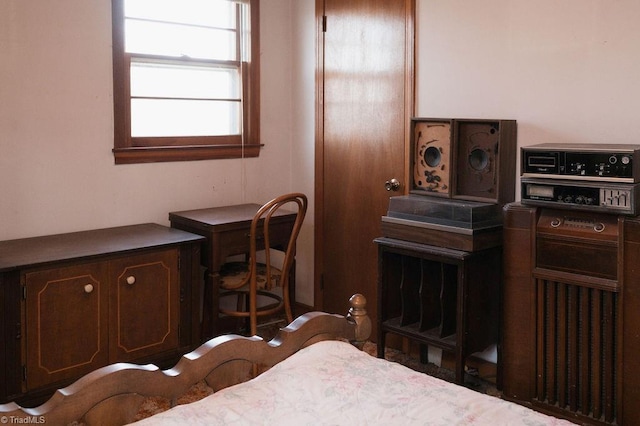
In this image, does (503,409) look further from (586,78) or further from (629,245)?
(586,78)

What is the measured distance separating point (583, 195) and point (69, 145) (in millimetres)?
2476

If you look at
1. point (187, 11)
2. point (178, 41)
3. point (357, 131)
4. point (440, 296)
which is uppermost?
point (187, 11)

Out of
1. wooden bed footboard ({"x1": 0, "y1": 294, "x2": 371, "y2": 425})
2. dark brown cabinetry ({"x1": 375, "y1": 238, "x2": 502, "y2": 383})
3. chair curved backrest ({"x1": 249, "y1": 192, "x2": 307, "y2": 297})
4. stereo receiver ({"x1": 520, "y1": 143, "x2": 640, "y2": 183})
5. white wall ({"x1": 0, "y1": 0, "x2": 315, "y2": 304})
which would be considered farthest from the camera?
chair curved backrest ({"x1": 249, "y1": 192, "x2": 307, "y2": 297})

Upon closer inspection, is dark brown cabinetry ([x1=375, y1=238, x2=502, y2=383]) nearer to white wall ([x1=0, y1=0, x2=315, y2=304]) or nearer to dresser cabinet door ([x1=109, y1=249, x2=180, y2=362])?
dresser cabinet door ([x1=109, y1=249, x2=180, y2=362])

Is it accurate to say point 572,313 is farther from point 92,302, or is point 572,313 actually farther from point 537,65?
point 92,302

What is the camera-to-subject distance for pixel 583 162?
269 cm

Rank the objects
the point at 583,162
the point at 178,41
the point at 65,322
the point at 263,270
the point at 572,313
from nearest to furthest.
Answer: the point at 583,162 → the point at 572,313 → the point at 65,322 → the point at 263,270 → the point at 178,41

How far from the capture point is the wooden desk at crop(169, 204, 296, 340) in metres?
3.61

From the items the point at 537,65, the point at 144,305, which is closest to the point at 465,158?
the point at 537,65

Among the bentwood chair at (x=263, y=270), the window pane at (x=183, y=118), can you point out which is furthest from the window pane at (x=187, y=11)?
the bentwood chair at (x=263, y=270)

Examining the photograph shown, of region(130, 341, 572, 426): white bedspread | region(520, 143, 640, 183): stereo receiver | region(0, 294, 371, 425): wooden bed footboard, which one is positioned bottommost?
region(130, 341, 572, 426): white bedspread

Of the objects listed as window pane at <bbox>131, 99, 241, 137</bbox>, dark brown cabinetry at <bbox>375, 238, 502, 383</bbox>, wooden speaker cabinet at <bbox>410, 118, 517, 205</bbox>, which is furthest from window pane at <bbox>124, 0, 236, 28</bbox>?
dark brown cabinetry at <bbox>375, 238, 502, 383</bbox>

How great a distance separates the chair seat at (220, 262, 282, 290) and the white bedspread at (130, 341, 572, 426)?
1.79 m

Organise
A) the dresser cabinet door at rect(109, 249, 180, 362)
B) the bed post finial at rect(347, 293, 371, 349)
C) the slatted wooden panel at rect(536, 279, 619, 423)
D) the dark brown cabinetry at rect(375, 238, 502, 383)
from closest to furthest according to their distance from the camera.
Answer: the bed post finial at rect(347, 293, 371, 349)
the slatted wooden panel at rect(536, 279, 619, 423)
the dark brown cabinetry at rect(375, 238, 502, 383)
the dresser cabinet door at rect(109, 249, 180, 362)
